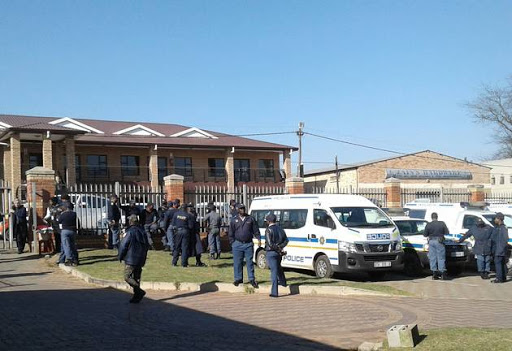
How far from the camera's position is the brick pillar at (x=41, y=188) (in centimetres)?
1823

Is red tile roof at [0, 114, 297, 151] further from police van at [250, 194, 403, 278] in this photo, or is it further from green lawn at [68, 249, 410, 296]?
police van at [250, 194, 403, 278]

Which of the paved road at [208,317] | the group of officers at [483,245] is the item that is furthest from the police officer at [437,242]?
the paved road at [208,317]

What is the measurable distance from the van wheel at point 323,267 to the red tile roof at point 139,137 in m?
26.1

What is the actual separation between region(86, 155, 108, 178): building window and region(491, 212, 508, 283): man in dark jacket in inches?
1327

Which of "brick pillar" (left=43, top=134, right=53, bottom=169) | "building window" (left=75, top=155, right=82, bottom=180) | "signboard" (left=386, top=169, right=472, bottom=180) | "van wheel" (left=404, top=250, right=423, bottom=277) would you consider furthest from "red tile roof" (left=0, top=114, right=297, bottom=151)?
"van wheel" (left=404, top=250, right=423, bottom=277)

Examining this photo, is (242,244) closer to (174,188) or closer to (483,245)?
(483,245)

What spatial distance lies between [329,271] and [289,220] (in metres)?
2.12

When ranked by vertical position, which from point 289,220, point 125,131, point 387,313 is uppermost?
point 125,131

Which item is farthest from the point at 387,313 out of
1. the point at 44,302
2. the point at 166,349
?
the point at 44,302

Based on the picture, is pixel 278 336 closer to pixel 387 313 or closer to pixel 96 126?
pixel 387 313

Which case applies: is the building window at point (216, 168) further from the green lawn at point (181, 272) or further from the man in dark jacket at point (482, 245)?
the man in dark jacket at point (482, 245)

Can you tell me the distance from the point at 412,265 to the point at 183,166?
32.4m

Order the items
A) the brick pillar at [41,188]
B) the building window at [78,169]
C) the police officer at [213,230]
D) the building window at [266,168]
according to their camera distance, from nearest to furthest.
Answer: the police officer at [213,230] < the brick pillar at [41,188] < the building window at [78,169] < the building window at [266,168]

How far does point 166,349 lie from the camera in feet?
24.9
